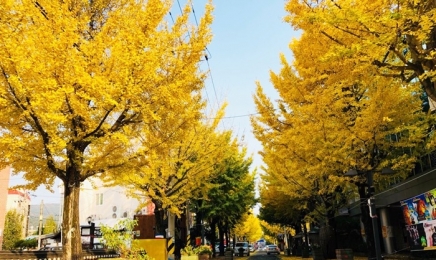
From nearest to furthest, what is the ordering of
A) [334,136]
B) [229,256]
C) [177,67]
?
[177,67] < [334,136] < [229,256]

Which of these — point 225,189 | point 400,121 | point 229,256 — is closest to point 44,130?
point 400,121

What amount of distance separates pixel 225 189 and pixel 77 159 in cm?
1788

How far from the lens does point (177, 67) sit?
28.7 ft

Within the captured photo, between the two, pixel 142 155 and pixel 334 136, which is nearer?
pixel 142 155

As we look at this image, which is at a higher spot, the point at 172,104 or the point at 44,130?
the point at 172,104

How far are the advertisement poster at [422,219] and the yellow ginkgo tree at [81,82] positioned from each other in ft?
36.9

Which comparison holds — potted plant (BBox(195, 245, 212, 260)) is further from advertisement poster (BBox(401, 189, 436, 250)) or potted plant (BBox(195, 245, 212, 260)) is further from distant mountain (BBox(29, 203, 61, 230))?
distant mountain (BBox(29, 203, 61, 230))

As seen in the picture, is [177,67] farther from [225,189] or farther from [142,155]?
[225,189]

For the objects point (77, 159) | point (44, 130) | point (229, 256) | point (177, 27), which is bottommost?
point (229, 256)

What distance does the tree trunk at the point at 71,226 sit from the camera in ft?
→ 26.1

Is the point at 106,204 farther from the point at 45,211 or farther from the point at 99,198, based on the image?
the point at 45,211

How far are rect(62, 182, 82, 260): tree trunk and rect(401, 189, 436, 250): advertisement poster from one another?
1297cm

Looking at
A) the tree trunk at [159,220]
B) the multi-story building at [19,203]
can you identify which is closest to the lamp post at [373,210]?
the tree trunk at [159,220]

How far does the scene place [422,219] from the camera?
1545 cm
